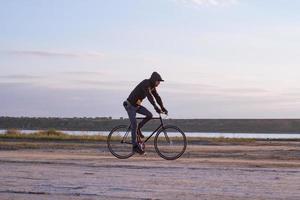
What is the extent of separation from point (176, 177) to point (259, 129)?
8134cm

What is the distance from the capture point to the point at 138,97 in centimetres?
2138

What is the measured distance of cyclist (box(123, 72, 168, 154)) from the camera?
69.4 feet

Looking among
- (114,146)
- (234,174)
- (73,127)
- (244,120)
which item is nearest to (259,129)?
(244,120)

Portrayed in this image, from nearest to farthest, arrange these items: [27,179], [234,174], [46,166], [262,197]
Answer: [262,197] → [27,179] → [234,174] → [46,166]

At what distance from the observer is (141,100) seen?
2148cm

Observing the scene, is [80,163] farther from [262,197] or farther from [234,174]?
[262,197]

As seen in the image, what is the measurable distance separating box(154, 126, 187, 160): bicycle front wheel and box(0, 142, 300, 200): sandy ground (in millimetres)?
1456

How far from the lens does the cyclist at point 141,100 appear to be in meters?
21.2

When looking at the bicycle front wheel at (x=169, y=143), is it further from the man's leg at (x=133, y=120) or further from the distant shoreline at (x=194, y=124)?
the distant shoreline at (x=194, y=124)

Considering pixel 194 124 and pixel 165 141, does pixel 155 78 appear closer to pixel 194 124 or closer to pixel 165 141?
pixel 165 141

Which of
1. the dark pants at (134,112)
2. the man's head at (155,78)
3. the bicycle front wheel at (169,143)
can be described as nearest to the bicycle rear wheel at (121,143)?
the dark pants at (134,112)

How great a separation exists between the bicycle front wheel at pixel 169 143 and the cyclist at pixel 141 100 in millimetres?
583

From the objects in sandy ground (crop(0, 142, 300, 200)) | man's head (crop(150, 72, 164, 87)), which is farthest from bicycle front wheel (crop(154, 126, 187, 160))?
man's head (crop(150, 72, 164, 87))

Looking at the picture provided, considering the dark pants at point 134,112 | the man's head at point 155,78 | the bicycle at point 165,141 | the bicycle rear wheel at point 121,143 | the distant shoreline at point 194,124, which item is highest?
the man's head at point 155,78
